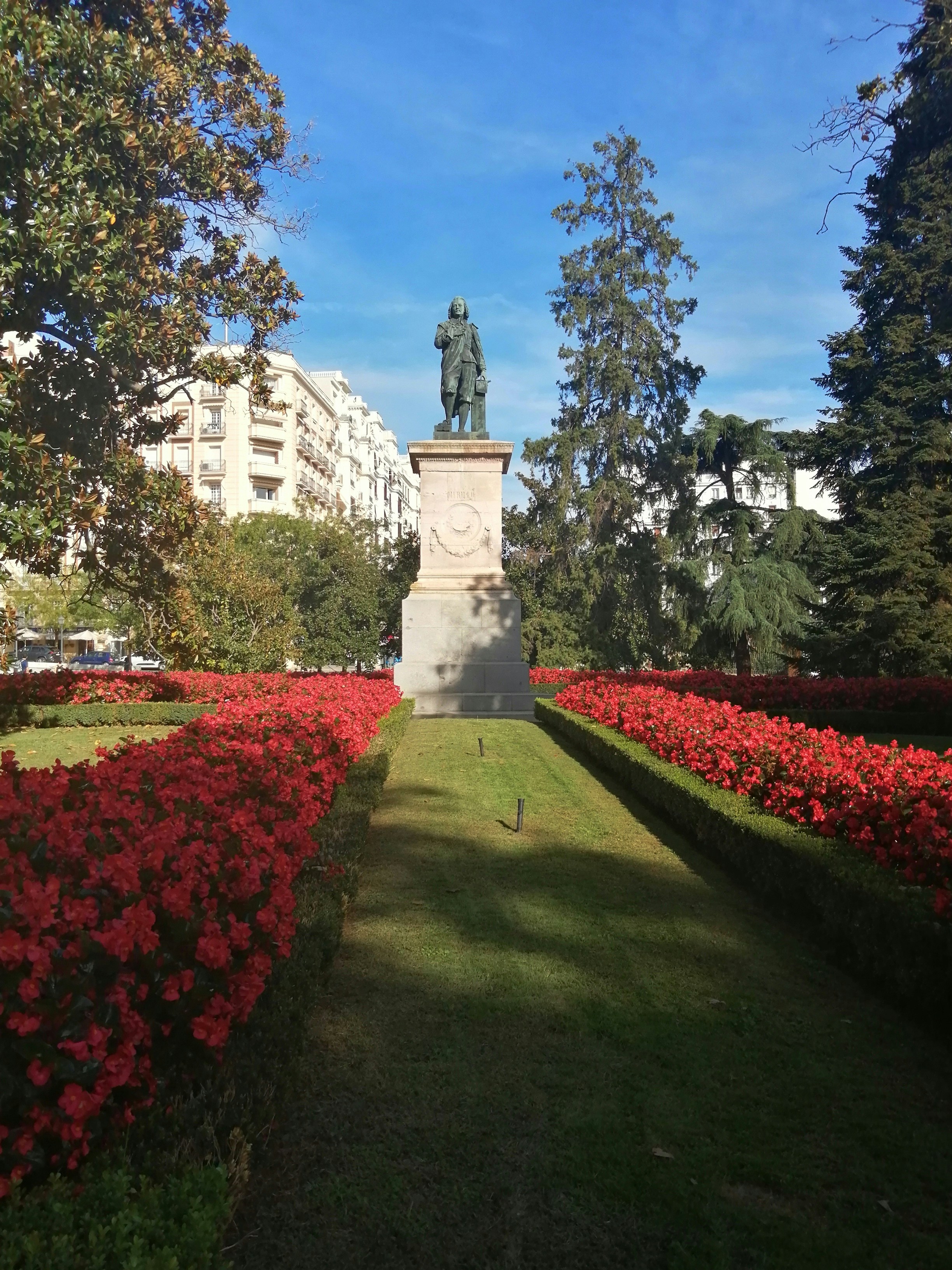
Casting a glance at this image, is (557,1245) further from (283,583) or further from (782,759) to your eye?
(283,583)

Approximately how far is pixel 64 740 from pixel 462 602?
7321 mm

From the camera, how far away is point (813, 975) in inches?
189

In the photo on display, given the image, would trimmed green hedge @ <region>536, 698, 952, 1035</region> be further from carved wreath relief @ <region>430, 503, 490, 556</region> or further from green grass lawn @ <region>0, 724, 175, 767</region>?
carved wreath relief @ <region>430, 503, 490, 556</region>

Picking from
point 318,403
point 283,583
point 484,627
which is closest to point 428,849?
point 484,627

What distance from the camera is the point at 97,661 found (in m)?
57.4

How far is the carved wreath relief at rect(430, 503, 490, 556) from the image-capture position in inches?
722

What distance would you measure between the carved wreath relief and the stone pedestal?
2 centimetres

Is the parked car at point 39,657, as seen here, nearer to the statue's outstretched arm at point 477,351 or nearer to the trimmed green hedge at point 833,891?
the statue's outstretched arm at point 477,351

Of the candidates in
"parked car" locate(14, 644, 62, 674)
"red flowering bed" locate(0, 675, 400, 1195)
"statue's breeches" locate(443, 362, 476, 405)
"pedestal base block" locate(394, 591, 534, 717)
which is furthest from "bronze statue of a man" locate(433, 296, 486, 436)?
"parked car" locate(14, 644, 62, 674)

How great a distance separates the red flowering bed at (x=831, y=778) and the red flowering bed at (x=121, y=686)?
333 inches

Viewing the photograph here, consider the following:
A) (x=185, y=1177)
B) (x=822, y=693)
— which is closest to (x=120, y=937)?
(x=185, y=1177)

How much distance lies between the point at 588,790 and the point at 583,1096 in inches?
248

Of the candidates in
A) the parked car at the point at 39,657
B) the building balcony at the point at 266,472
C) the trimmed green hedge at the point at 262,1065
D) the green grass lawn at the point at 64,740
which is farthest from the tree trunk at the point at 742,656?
the parked car at the point at 39,657

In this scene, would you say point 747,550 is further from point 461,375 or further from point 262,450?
point 262,450
